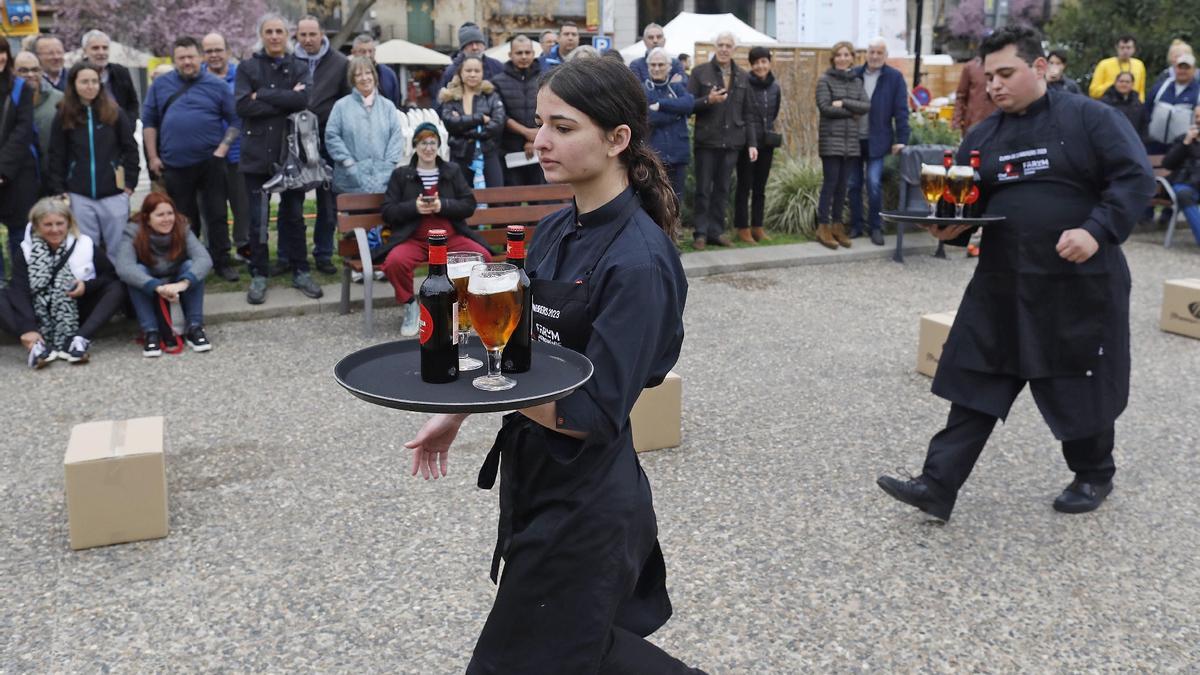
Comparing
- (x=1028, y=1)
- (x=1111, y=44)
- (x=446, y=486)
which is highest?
(x=1028, y=1)

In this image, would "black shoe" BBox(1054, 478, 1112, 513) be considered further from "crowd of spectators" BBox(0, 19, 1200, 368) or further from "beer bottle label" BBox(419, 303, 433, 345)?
"beer bottle label" BBox(419, 303, 433, 345)

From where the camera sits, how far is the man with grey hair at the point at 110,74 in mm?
8859

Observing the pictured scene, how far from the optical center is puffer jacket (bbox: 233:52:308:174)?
8453 millimetres

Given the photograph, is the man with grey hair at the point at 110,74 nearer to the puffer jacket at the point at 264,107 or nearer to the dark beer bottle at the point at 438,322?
the puffer jacket at the point at 264,107

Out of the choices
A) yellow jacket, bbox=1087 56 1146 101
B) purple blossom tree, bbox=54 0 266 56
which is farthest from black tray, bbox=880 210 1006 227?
purple blossom tree, bbox=54 0 266 56

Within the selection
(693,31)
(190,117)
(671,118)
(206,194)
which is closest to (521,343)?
(190,117)

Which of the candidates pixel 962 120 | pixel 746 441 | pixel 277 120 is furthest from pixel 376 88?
pixel 962 120

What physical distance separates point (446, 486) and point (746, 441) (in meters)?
1.61

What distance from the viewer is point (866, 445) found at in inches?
222

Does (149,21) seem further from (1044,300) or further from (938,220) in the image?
(1044,300)

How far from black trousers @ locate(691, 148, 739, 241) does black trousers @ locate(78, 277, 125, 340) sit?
542cm

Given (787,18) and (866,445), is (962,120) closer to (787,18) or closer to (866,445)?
(866,445)

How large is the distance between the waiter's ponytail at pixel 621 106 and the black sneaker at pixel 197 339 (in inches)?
221

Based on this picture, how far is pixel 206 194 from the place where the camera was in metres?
8.96
